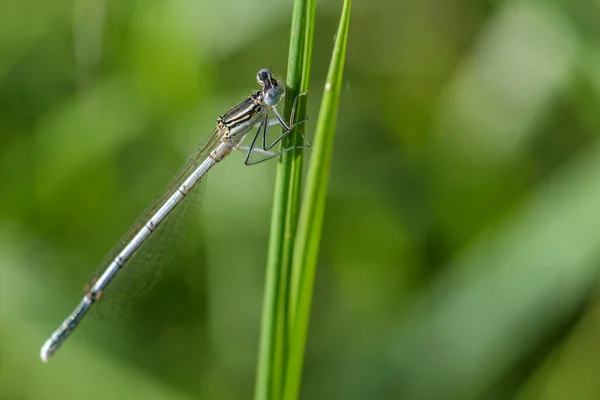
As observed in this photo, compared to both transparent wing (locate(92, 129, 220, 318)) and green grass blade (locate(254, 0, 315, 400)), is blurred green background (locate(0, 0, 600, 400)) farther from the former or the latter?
green grass blade (locate(254, 0, 315, 400))

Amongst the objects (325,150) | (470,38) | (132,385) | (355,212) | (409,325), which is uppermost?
(470,38)

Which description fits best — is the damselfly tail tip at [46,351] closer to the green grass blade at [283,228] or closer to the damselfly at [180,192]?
the damselfly at [180,192]

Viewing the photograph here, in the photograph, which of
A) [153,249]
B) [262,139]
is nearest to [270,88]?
[262,139]

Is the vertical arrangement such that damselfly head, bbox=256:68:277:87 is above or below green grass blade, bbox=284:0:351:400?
above

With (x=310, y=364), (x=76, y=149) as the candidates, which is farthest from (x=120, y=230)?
(x=310, y=364)

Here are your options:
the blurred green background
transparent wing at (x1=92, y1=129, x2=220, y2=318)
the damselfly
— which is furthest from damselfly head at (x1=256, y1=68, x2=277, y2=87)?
the blurred green background

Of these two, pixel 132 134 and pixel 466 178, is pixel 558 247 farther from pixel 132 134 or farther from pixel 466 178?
pixel 132 134
